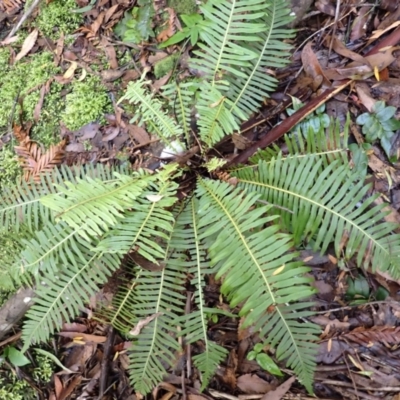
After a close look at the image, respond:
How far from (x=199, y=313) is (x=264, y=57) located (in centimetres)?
154

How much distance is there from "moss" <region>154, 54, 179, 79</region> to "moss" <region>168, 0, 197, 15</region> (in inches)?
11.9

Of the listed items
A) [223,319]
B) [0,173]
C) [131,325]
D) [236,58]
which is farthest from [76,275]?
[236,58]

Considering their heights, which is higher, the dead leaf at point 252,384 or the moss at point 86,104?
the moss at point 86,104

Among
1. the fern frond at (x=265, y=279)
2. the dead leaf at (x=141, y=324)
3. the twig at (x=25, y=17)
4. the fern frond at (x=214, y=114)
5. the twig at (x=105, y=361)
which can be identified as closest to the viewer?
the fern frond at (x=265, y=279)

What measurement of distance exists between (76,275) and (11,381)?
3.48 feet

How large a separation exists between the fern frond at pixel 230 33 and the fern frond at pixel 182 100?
15 cm

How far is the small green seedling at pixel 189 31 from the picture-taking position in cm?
295

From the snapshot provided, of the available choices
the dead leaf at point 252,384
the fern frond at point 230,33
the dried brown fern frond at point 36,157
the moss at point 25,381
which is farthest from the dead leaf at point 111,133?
the dead leaf at point 252,384

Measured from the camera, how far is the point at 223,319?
9.34 feet

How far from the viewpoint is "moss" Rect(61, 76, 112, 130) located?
3.21 metres

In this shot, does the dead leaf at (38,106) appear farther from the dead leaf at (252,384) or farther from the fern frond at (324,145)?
the dead leaf at (252,384)

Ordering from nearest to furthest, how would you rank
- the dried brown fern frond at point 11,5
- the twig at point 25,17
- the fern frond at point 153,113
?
the fern frond at point 153,113
the twig at point 25,17
the dried brown fern frond at point 11,5

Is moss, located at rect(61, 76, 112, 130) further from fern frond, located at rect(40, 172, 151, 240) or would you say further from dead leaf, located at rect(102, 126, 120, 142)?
fern frond, located at rect(40, 172, 151, 240)

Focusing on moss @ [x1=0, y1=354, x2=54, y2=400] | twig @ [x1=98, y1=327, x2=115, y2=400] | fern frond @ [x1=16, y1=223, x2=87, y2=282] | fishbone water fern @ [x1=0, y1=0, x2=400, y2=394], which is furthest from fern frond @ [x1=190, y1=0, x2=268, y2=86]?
moss @ [x1=0, y1=354, x2=54, y2=400]
